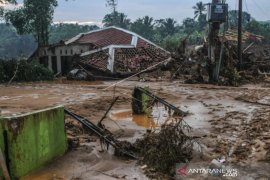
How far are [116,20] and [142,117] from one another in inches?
2032

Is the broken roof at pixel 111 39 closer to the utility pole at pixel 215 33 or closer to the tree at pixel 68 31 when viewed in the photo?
the utility pole at pixel 215 33

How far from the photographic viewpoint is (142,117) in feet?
34.6

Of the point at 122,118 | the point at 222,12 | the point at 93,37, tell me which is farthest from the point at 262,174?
the point at 93,37

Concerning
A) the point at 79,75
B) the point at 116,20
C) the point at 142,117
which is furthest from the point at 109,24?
the point at 142,117

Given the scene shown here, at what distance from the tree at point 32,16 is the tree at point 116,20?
29.1 metres

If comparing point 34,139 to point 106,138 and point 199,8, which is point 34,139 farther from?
point 199,8

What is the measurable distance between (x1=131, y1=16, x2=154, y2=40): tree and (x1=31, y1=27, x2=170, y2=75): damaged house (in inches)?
1130

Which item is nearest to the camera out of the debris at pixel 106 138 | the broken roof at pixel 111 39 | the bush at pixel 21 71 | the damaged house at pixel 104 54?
the debris at pixel 106 138

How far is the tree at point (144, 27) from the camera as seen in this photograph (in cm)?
5981

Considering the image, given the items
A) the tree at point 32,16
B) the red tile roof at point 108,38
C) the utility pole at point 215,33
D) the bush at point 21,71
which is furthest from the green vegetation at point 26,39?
the utility pole at point 215,33

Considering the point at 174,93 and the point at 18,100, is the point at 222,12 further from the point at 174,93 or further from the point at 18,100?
the point at 18,100

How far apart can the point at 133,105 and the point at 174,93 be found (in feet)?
16.2

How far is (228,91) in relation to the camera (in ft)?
52.4

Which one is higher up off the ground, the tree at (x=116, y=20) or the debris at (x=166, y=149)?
the tree at (x=116, y=20)
